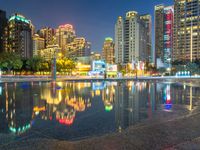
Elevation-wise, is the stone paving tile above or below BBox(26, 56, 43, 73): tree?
below

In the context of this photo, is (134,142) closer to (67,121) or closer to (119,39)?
(67,121)

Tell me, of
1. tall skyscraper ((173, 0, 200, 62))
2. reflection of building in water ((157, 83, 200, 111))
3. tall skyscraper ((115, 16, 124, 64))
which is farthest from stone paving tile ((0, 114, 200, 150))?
tall skyscraper ((115, 16, 124, 64))

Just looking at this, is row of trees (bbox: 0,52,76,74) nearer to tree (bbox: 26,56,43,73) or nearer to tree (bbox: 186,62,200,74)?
tree (bbox: 26,56,43,73)

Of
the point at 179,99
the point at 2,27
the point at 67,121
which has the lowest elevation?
the point at 179,99

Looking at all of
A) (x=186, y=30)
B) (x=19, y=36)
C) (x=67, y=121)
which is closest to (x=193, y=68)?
(x=186, y=30)

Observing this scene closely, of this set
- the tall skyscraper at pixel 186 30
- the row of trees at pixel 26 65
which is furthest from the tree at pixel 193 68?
the row of trees at pixel 26 65

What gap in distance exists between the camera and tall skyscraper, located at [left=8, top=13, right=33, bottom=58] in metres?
178

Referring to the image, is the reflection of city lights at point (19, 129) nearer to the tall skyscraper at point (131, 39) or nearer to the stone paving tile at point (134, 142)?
the stone paving tile at point (134, 142)

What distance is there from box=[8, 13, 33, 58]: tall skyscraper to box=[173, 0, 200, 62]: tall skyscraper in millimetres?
120699

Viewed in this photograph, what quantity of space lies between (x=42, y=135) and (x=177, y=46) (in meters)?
184

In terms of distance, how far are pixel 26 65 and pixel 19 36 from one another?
4157 inches

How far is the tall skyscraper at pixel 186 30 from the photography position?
16732 cm

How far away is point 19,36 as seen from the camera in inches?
7131

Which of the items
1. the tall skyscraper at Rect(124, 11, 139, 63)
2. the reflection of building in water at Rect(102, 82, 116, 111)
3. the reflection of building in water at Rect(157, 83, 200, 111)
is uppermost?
the tall skyscraper at Rect(124, 11, 139, 63)
